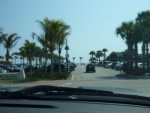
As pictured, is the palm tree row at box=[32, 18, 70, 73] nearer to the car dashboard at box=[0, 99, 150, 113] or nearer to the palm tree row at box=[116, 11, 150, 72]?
the palm tree row at box=[116, 11, 150, 72]

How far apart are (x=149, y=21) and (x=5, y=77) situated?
2137 centimetres

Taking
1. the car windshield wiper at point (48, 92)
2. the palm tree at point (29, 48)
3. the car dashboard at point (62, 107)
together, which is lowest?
the car dashboard at point (62, 107)

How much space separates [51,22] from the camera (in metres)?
35.8

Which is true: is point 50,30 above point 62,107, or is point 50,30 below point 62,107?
above

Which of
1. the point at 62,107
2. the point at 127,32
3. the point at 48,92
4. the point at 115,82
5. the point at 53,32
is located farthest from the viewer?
the point at 127,32

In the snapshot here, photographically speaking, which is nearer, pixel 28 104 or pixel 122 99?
pixel 28 104

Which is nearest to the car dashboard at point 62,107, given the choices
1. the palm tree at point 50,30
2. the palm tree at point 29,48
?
the palm tree at point 50,30

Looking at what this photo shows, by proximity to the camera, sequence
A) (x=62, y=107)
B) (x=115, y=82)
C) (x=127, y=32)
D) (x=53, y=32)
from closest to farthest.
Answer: (x=62, y=107), (x=115, y=82), (x=53, y=32), (x=127, y=32)

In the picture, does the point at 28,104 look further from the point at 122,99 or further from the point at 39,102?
the point at 122,99

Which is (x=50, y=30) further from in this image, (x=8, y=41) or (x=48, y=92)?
(x=48, y=92)

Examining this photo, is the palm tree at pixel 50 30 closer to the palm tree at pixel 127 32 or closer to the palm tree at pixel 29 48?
the palm tree at pixel 127 32

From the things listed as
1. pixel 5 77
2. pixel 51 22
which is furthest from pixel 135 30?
pixel 5 77

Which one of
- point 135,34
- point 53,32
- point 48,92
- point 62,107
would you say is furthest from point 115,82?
point 62,107

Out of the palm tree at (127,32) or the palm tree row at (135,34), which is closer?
the palm tree row at (135,34)
